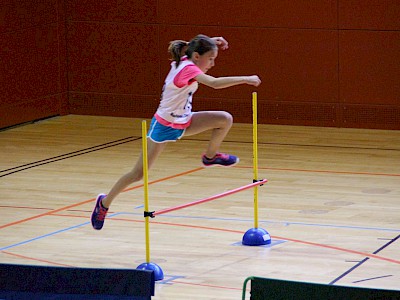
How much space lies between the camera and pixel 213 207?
8781 mm

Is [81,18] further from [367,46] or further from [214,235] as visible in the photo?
[214,235]

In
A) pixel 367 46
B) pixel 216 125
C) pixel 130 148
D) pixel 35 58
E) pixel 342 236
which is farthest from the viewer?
pixel 35 58

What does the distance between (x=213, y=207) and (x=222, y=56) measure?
446 cm

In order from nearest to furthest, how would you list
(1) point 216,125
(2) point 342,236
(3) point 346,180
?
1. (1) point 216,125
2. (2) point 342,236
3. (3) point 346,180

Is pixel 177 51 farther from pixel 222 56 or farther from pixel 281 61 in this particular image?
pixel 222 56

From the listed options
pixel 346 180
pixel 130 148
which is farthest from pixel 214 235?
pixel 130 148

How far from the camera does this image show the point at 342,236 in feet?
25.3

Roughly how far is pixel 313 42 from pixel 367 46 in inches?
25.3

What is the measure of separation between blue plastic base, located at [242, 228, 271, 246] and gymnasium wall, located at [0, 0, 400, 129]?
16.8 ft

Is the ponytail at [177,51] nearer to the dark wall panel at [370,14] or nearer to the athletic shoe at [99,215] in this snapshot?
the athletic shoe at [99,215]

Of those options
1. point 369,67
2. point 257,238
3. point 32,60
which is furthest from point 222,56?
point 257,238

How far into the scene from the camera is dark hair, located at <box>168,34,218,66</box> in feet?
22.9

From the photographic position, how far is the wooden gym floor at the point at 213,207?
6988 millimetres

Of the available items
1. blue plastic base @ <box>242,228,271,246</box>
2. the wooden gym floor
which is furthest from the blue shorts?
blue plastic base @ <box>242,228,271,246</box>
